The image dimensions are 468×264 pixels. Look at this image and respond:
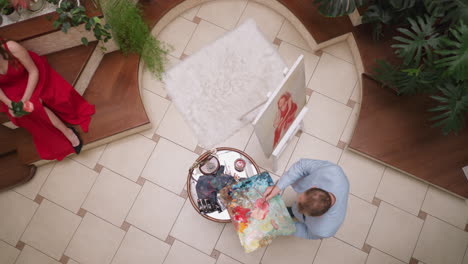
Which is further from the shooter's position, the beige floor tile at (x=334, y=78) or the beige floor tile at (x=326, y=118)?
the beige floor tile at (x=334, y=78)

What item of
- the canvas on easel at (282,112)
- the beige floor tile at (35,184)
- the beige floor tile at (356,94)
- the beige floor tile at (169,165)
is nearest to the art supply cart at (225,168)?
the canvas on easel at (282,112)

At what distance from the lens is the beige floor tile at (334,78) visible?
3.92 metres

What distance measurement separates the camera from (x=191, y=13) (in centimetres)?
418

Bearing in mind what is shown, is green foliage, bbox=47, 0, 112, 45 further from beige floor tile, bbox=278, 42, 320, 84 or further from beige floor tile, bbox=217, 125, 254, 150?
beige floor tile, bbox=278, 42, 320, 84

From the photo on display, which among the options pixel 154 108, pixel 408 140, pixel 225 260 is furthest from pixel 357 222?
pixel 154 108

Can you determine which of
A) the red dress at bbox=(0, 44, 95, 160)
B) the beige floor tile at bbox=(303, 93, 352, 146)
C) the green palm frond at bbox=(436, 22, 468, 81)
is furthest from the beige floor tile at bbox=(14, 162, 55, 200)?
the green palm frond at bbox=(436, 22, 468, 81)

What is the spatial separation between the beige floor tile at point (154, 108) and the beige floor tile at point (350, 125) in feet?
6.28

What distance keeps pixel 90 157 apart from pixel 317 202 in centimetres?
252

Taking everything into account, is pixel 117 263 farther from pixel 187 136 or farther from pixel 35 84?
pixel 35 84

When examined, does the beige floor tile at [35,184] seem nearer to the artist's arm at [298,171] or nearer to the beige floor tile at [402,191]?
the artist's arm at [298,171]

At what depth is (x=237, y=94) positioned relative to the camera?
3.91 metres

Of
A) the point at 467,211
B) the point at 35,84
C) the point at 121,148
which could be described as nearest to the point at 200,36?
the point at 121,148

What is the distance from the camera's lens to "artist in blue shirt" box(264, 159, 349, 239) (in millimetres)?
2371

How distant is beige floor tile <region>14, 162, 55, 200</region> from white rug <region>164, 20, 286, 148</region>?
59.9 inches
